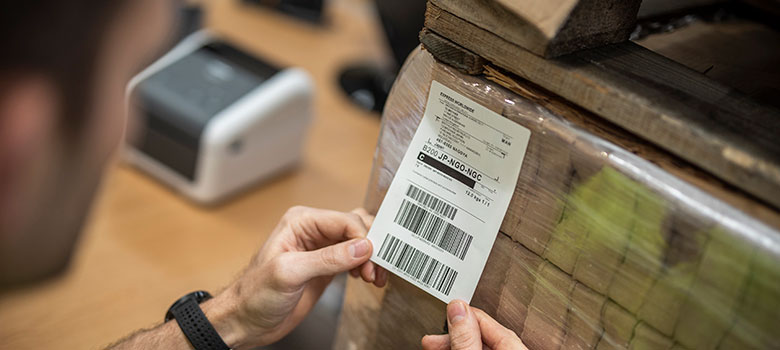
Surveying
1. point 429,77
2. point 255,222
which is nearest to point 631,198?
point 429,77

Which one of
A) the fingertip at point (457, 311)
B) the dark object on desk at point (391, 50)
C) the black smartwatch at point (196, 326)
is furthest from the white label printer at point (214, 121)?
the fingertip at point (457, 311)

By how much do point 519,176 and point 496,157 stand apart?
25mm

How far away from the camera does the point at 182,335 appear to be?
0.79 m

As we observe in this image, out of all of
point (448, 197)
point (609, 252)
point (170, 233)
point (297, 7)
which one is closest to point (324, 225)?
point (448, 197)

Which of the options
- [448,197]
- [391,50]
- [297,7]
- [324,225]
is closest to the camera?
[448,197]

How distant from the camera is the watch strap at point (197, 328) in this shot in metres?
0.78

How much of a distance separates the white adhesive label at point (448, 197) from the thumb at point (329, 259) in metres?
0.01

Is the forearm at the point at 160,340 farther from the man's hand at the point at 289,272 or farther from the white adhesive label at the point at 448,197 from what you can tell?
the white adhesive label at the point at 448,197

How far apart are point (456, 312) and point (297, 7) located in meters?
1.66

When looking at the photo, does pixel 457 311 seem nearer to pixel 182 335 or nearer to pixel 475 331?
pixel 475 331

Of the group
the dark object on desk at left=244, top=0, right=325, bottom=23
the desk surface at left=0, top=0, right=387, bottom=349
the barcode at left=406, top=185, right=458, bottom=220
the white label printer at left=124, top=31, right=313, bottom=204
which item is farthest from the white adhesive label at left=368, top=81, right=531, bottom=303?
the dark object on desk at left=244, top=0, right=325, bottom=23

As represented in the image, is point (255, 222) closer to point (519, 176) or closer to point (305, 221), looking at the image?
point (305, 221)

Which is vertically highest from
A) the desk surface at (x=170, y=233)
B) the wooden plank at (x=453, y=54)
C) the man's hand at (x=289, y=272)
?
the wooden plank at (x=453, y=54)

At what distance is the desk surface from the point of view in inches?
46.4
